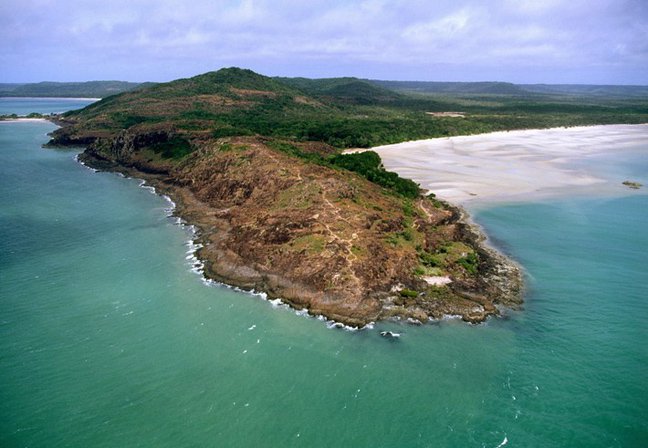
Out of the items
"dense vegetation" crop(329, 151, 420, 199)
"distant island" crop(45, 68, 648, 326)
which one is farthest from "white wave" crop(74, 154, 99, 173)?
"dense vegetation" crop(329, 151, 420, 199)

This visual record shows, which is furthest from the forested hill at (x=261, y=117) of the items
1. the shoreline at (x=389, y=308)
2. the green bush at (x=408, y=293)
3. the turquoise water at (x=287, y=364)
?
the green bush at (x=408, y=293)

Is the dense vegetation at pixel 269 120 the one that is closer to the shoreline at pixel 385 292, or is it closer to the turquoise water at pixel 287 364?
the shoreline at pixel 385 292

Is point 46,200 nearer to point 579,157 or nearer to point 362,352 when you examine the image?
point 362,352

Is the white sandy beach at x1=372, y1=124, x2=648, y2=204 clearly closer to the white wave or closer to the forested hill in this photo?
the forested hill

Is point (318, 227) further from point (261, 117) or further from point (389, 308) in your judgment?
point (261, 117)

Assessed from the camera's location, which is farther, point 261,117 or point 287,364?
point 261,117

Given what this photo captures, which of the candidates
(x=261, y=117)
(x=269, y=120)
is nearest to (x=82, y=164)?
(x=269, y=120)
